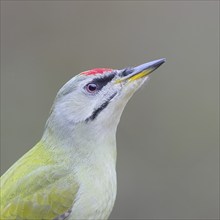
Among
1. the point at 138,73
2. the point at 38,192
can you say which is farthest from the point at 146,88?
the point at 38,192

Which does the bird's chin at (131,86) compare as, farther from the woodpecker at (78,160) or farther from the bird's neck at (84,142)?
the bird's neck at (84,142)

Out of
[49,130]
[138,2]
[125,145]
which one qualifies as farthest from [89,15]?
[49,130]

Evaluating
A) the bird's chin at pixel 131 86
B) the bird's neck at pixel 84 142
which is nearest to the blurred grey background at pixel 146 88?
the bird's neck at pixel 84 142

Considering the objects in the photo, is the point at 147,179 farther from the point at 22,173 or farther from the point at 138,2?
the point at 22,173

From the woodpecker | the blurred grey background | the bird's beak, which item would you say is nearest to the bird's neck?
the woodpecker

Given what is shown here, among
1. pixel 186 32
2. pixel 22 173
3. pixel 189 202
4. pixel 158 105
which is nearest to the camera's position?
pixel 22 173

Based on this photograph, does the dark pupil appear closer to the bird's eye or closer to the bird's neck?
the bird's eye
